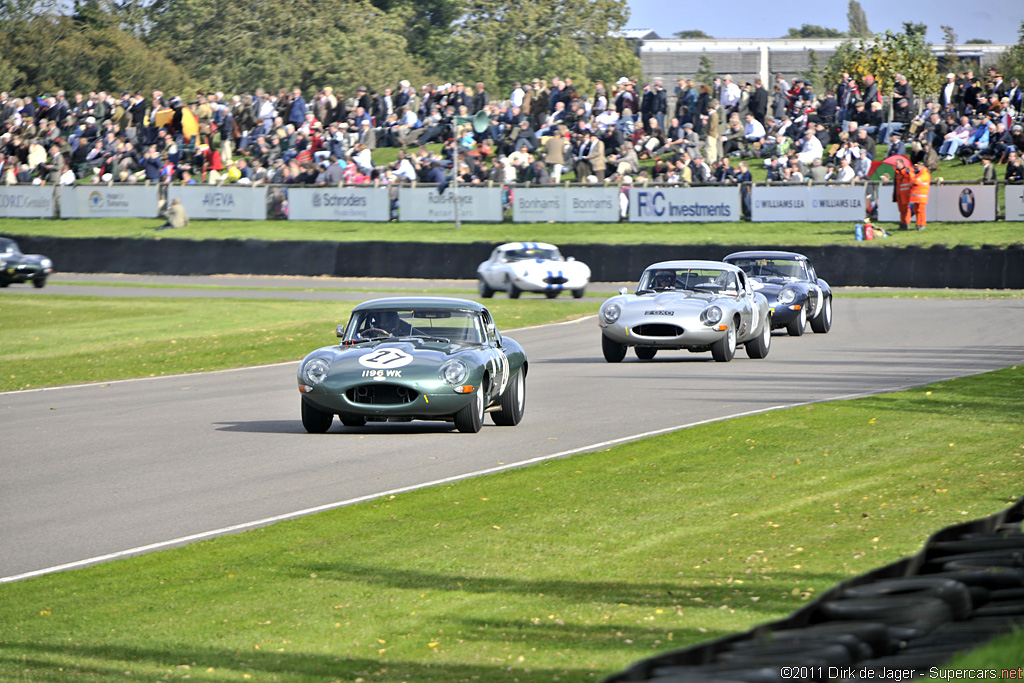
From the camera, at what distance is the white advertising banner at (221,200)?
4053 centimetres

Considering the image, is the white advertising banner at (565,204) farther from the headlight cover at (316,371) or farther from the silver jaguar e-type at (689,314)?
the headlight cover at (316,371)

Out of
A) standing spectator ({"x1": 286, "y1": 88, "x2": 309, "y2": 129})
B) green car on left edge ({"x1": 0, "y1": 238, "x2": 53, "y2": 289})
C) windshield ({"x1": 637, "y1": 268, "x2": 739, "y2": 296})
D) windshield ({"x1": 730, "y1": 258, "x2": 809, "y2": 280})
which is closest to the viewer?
windshield ({"x1": 637, "y1": 268, "x2": 739, "y2": 296})

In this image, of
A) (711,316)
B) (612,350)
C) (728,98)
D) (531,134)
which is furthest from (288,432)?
(728,98)

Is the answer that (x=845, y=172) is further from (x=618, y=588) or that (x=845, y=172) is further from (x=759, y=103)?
(x=618, y=588)

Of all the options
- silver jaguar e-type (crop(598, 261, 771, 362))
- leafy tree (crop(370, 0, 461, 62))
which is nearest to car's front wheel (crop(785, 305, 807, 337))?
silver jaguar e-type (crop(598, 261, 771, 362))

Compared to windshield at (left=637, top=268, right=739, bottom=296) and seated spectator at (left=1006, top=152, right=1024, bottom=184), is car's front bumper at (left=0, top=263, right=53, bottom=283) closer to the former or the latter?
windshield at (left=637, top=268, right=739, bottom=296)

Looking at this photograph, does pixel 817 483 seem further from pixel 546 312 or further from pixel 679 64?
pixel 679 64

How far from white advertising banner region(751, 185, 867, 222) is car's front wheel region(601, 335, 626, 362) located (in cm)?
1696

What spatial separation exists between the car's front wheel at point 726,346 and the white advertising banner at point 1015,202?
55.0ft

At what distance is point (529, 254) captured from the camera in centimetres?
2897

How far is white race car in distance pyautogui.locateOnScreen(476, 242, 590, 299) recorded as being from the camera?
93.8 ft

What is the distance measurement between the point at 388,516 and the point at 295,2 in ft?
248

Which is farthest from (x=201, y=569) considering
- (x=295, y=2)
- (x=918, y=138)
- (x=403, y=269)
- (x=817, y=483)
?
(x=295, y=2)

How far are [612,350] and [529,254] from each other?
11433 millimetres
